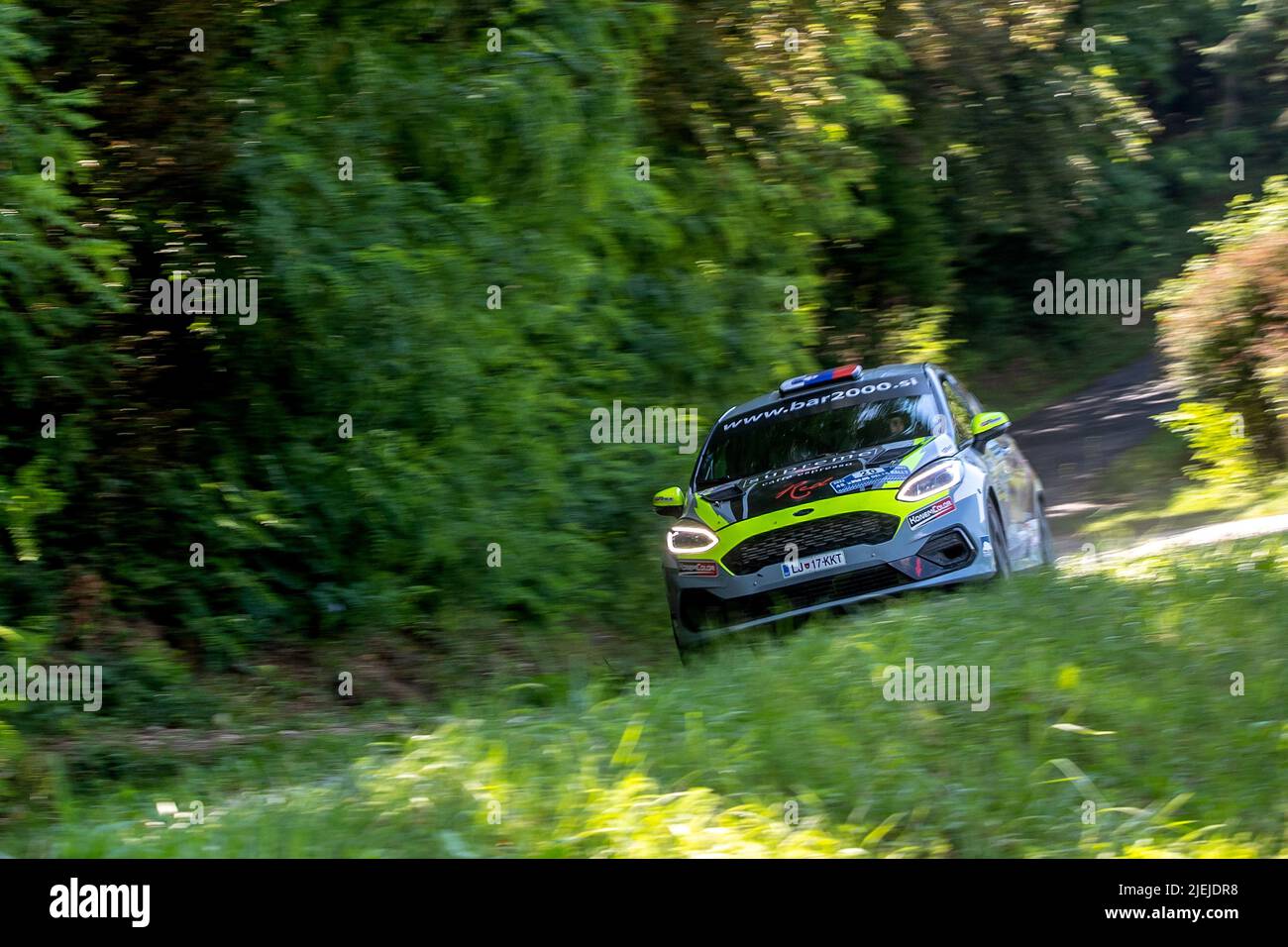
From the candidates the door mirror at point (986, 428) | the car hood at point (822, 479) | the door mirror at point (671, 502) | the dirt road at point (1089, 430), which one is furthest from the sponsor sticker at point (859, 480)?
the dirt road at point (1089, 430)

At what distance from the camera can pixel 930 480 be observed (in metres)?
8.87

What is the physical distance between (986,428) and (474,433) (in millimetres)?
4177

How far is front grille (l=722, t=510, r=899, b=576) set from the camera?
28.5 ft

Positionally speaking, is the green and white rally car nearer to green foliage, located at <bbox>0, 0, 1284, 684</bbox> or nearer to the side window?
the side window

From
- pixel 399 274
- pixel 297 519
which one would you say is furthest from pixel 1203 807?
pixel 297 519

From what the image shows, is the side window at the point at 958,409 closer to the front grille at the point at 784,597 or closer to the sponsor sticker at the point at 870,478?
the sponsor sticker at the point at 870,478

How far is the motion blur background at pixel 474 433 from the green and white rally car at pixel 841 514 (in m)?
0.48

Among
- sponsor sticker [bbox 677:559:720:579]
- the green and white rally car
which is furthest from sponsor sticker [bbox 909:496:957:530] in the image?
sponsor sticker [bbox 677:559:720:579]

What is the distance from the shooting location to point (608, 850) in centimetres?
518

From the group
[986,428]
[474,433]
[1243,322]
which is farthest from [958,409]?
[1243,322]

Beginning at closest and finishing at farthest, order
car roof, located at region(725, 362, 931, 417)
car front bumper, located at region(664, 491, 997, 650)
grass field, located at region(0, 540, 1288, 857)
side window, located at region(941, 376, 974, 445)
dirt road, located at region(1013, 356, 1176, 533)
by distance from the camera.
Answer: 1. grass field, located at region(0, 540, 1288, 857)
2. car front bumper, located at region(664, 491, 997, 650)
3. side window, located at region(941, 376, 974, 445)
4. car roof, located at region(725, 362, 931, 417)
5. dirt road, located at region(1013, 356, 1176, 533)

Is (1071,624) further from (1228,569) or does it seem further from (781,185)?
(781,185)

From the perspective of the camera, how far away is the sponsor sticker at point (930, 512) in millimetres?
8664

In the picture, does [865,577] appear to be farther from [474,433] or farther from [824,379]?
[474,433]
